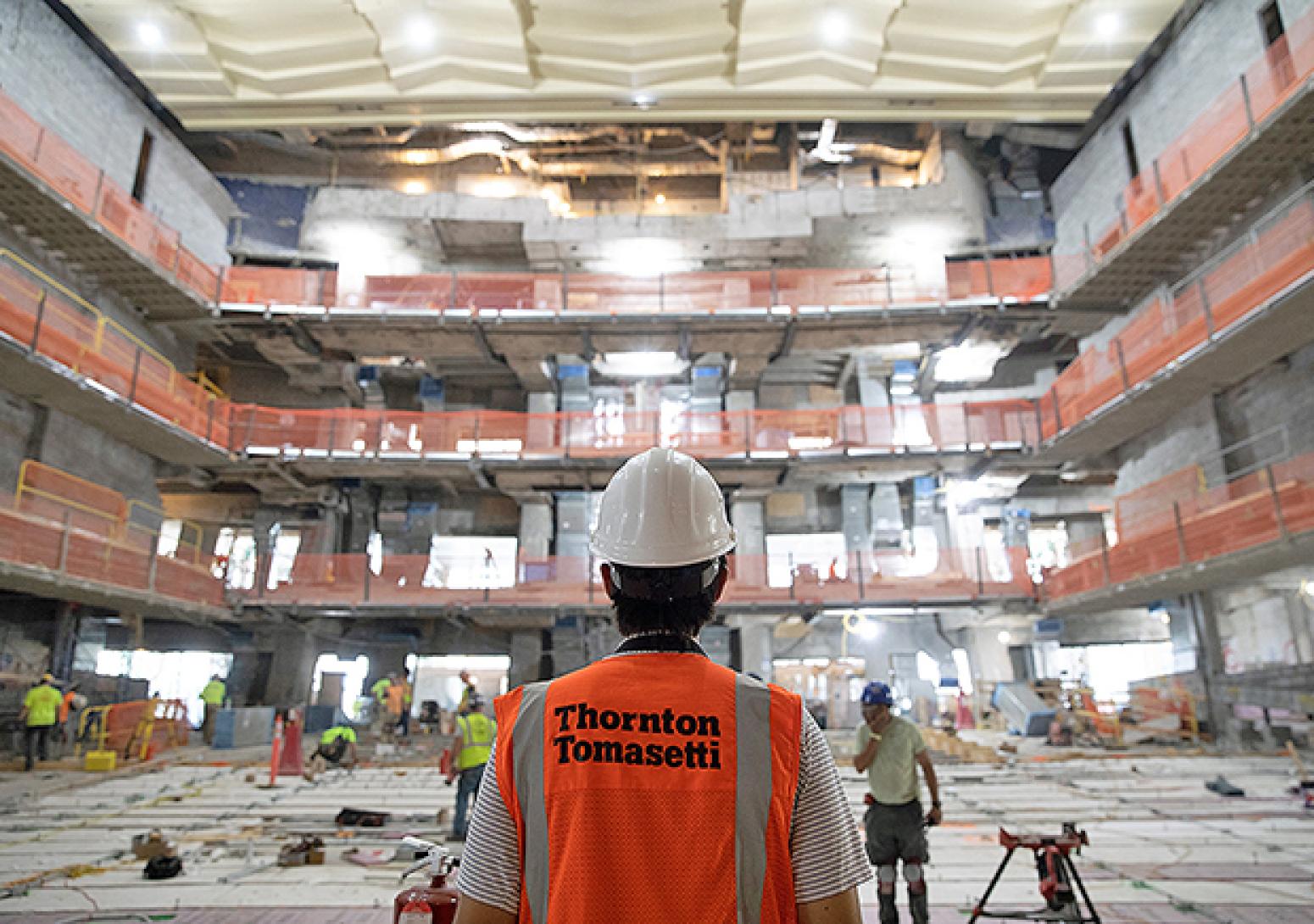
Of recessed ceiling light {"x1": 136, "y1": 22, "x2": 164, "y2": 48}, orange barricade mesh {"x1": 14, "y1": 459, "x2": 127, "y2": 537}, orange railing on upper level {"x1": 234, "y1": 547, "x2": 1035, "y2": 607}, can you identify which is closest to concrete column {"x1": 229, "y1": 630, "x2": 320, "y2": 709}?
orange railing on upper level {"x1": 234, "y1": 547, "x2": 1035, "y2": 607}

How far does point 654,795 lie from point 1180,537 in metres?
17.1

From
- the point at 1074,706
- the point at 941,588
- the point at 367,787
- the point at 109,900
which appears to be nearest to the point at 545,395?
the point at 941,588

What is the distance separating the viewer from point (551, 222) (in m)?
25.1

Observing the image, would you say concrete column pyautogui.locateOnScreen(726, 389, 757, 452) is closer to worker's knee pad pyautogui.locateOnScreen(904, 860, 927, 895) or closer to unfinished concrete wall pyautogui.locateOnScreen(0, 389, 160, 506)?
unfinished concrete wall pyautogui.locateOnScreen(0, 389, 160, 506)

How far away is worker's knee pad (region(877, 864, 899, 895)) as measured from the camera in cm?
508

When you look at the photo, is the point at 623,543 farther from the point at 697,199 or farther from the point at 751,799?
the point at 697,199

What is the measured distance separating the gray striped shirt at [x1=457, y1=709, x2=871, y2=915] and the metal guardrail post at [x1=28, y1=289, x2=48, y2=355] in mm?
18364

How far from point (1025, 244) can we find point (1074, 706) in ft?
47.0

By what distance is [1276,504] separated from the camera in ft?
41.5

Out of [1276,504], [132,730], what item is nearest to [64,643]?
[132,730]

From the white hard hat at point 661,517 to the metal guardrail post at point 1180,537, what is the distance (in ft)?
54.0

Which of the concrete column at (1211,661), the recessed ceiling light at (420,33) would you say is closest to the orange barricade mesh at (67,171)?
the recessed ceiling light at (420,33)

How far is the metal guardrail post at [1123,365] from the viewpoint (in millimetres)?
17316

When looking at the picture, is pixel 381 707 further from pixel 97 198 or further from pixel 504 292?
→ pixel 97 198
